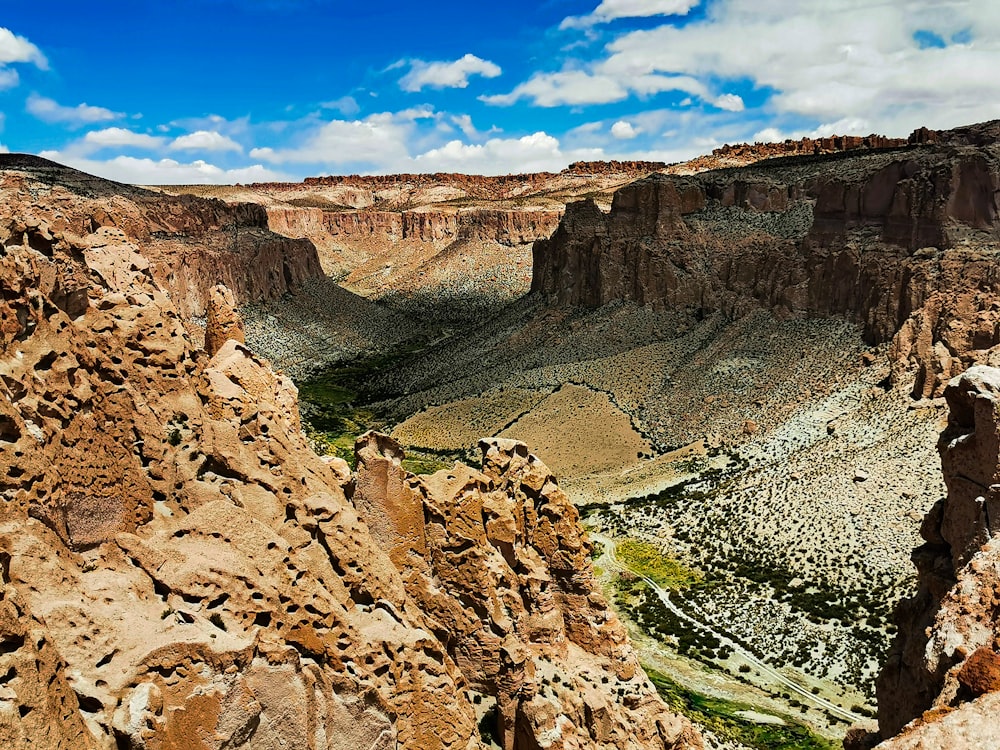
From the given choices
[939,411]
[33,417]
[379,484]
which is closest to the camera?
[33,417]

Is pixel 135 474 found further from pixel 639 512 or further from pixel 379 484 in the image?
pixel 639 512

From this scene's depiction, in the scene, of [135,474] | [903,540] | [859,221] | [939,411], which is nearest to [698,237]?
[859,221]

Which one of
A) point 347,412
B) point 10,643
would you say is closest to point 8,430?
point 10,643

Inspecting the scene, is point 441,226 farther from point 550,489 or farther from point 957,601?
point 957,601

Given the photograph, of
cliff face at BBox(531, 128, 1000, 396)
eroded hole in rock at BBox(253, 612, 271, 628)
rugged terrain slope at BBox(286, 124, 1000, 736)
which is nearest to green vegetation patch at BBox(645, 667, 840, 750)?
rugged terrain slope at BBox(286, 124, 1000, 736)

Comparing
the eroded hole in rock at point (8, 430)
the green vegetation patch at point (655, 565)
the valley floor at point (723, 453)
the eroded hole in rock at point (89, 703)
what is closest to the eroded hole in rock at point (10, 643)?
the eroded hole in rock at point (89, 703)

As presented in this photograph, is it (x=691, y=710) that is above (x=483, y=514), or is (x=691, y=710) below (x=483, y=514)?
below

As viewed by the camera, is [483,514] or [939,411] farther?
[939,411]
